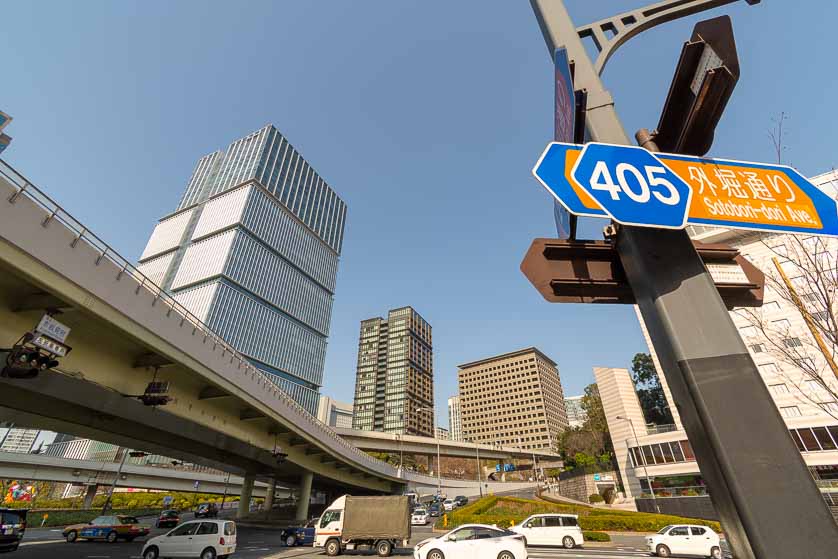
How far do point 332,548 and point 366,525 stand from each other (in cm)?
242

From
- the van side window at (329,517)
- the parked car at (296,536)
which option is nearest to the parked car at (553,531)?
the van side window at (329,517)

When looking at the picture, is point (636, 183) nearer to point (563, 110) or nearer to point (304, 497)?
point (563, 110)

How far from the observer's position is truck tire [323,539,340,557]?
802 inches

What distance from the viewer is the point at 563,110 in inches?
143

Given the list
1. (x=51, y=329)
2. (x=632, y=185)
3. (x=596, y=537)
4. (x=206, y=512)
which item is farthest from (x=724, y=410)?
(x=206, y=512)

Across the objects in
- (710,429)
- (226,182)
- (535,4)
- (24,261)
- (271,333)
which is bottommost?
(710,429)

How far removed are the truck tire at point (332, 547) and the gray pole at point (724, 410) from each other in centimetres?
2332

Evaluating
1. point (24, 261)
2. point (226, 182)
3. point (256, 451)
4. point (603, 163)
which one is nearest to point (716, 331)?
point (603, 163)

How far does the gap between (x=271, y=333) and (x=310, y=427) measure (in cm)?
9786

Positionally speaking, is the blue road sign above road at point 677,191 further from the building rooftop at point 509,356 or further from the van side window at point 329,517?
the building rooftop at point 509,356

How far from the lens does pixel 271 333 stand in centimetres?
12100

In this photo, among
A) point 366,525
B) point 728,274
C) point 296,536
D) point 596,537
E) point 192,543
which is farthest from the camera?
point 296,536

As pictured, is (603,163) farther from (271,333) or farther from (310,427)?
(271,333)

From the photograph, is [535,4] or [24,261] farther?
[24,261]
